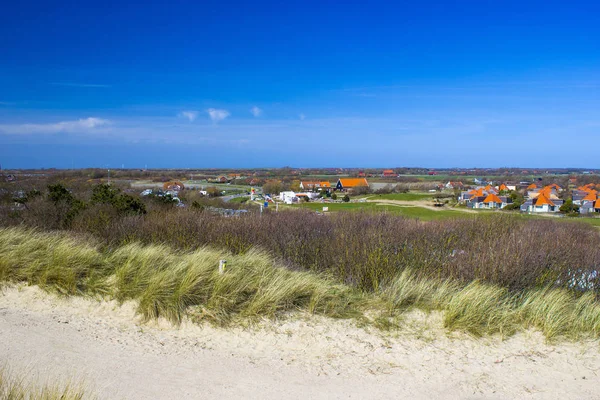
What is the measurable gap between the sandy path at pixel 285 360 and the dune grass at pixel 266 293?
0.29m

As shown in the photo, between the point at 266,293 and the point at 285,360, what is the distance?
1.42m

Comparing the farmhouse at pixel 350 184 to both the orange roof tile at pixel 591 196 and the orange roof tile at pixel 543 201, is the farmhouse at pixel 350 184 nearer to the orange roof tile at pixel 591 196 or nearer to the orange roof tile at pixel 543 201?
the orange roof tile at pixel 543 201

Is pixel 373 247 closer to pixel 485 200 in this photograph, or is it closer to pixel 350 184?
pixel 485 200

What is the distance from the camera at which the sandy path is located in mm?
5023

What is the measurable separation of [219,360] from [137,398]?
3.92 feet

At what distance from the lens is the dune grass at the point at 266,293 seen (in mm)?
6609

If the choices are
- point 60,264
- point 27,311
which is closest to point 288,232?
point 60,264

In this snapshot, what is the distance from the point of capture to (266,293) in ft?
22.7

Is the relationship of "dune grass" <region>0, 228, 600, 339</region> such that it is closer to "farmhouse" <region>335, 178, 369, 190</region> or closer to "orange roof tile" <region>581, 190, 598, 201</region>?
"orange roof tile" <region>581, 190, 598, 201</region>

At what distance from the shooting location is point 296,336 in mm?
6254

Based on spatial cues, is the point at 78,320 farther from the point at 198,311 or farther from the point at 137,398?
the point at 137,398

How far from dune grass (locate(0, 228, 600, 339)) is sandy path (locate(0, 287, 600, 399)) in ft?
0.94

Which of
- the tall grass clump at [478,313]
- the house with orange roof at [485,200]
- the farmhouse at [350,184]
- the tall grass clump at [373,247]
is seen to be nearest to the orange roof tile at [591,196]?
the house with orange roof at [485,200]

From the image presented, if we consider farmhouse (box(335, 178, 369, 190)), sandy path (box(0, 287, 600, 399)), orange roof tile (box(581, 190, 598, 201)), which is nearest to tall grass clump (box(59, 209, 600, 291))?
sandy path (box(0, 287, 600, 399))
